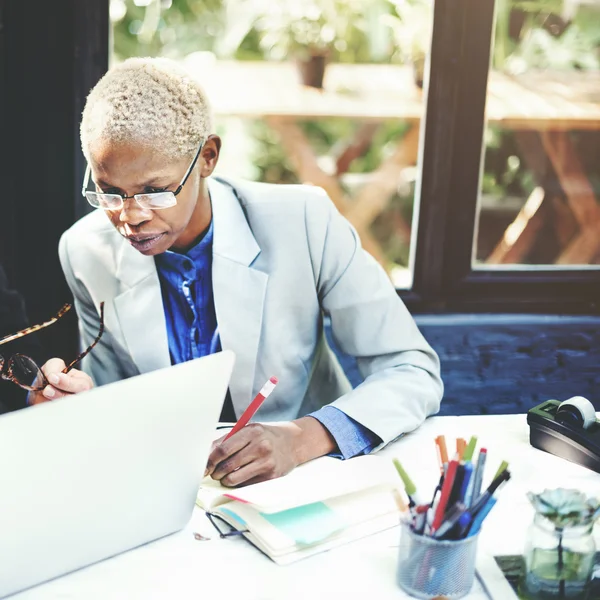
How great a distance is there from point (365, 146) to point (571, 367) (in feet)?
3.03

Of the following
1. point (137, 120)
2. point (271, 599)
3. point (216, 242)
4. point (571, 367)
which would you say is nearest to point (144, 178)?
point (137, 120)

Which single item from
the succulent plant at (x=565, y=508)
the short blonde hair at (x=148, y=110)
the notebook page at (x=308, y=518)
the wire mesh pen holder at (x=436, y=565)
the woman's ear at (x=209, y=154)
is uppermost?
the short blonde hair at (x=148, y=110)

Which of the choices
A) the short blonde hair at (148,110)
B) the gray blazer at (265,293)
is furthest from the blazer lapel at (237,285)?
the short blonde hair at (148,110)

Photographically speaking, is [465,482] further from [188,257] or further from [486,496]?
[188,257]

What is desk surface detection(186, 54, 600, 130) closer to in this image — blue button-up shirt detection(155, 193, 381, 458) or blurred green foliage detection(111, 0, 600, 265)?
blurred green foliage detection(111, 0, 600, 265)

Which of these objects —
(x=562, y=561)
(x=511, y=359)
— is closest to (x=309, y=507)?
(x=562, y=561)

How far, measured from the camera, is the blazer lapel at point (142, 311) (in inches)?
72.8

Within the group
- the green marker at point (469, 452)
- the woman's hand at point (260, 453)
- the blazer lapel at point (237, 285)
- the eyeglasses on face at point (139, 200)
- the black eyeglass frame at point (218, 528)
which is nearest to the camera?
the green marker at point (469, 452)

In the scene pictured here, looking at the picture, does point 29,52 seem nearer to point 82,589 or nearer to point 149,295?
point 149,295

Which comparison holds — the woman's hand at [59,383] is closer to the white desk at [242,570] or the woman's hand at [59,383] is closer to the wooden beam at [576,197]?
the white desk at [242,570]

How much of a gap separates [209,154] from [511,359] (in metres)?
1.32

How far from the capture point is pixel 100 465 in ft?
3.56

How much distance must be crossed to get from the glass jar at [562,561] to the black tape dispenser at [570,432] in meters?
0.38

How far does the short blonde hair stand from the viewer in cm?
158
